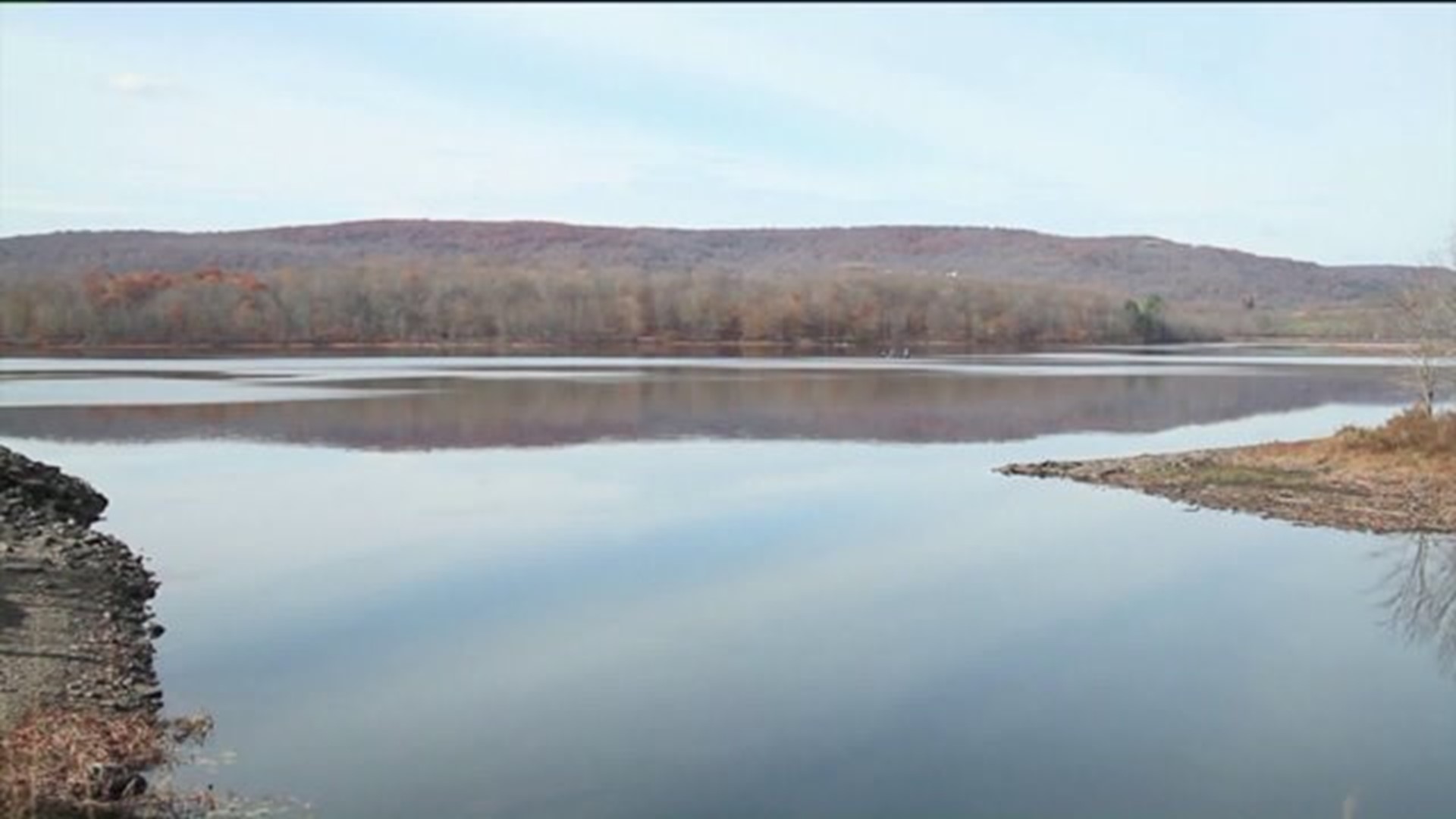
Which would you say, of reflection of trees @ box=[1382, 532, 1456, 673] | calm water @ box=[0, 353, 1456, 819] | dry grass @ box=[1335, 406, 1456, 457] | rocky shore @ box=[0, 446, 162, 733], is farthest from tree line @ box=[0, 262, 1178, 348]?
reflection of trees @ box=[1382, 532, 1456, 673]

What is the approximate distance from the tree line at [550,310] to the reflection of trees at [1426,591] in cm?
4887

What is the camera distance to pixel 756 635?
27.0ft

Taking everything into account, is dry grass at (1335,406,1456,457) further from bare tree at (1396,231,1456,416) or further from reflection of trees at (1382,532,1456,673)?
reflection of trees at (1382,532,1456,673)

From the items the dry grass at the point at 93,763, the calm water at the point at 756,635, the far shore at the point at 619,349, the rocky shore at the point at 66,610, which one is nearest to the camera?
the dry grass at the point at 93,763

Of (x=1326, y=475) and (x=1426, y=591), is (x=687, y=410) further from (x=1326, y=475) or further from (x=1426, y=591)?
(x=1426, y=591)

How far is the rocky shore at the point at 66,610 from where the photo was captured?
6.72 m

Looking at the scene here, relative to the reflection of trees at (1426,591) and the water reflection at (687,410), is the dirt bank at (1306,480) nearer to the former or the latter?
the reflection of trees at (1426,591)

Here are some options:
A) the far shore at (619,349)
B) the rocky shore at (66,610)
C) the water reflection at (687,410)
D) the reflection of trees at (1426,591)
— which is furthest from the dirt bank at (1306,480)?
the far shore at (619,349)

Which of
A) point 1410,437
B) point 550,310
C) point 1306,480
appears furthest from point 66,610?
point 550,310

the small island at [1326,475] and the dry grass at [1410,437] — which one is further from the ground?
the dry grass at [1410,437]

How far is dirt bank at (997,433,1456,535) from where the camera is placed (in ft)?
45.0

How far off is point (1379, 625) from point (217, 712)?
7.15m

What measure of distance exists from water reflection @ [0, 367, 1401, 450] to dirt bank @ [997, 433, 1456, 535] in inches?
167

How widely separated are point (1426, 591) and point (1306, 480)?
5.87 m
